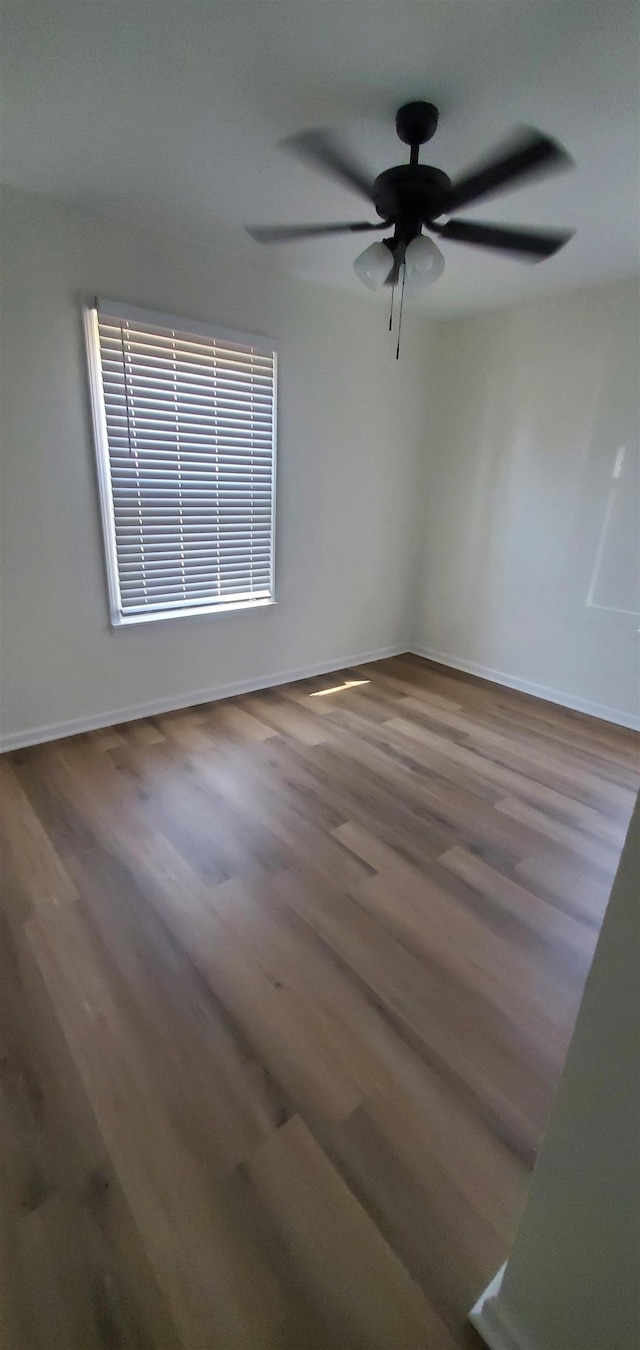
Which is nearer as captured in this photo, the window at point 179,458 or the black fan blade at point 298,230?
the black fan blade at point 298,230

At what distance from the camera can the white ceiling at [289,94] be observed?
1.39m

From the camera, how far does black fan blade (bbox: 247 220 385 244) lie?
1814 millimetres

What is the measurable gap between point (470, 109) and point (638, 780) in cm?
282

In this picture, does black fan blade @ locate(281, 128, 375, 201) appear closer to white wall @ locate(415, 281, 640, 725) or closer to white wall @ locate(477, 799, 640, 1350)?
white wall @ locate(477, 799, 640, 1350)

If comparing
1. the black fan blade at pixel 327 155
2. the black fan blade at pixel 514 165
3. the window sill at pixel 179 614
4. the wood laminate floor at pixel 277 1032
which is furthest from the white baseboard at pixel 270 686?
the black fan blade at pixel 514 165

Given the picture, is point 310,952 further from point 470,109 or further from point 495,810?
point 470,109

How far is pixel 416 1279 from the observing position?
1007 millimetres

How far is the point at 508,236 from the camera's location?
5.73 ft

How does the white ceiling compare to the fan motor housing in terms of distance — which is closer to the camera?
the white ceiling

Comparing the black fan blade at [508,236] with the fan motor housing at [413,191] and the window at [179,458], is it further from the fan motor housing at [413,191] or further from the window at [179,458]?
the window at [179,458]

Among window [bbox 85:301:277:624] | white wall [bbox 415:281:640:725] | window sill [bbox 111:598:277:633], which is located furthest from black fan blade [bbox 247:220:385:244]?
white wall [bbox 415:281:640:725]

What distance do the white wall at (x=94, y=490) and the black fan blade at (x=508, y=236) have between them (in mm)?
1568

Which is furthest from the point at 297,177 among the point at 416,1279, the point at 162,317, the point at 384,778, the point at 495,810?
the point at 416,1279

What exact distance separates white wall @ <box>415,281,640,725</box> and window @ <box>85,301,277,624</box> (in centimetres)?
158
